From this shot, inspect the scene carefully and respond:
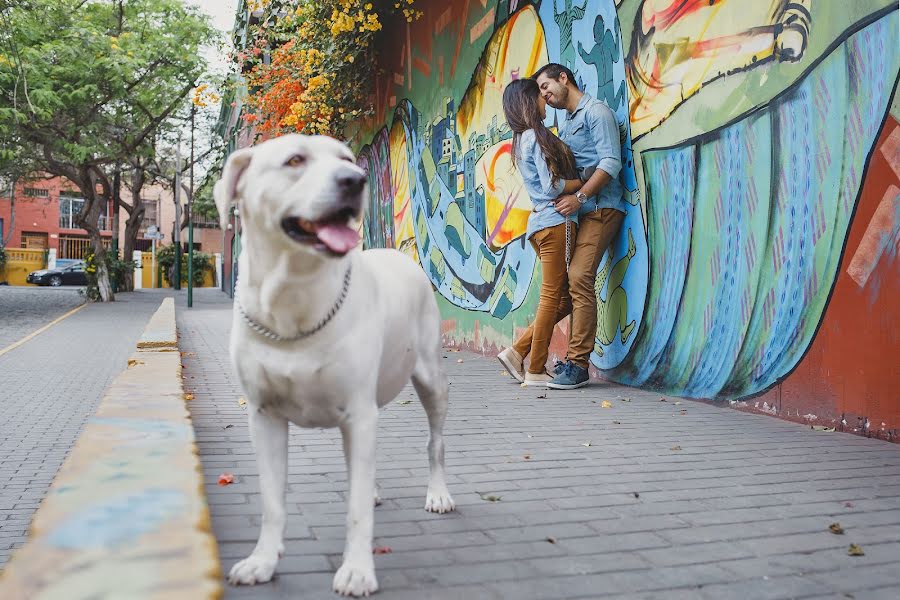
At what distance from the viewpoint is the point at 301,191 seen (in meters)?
2.31

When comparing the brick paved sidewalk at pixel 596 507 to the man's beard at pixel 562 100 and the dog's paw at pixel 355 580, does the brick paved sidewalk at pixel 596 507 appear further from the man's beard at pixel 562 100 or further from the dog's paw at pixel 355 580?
the man's beard at pixel 562 100

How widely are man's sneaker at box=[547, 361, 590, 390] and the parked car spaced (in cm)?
4347

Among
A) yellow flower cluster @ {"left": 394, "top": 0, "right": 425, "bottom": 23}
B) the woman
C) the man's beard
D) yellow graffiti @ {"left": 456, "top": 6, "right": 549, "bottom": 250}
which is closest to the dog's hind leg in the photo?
the woman

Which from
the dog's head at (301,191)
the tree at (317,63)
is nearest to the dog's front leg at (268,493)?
the dog's head at (301,191)

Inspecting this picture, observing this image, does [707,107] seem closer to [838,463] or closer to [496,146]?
[838,463]

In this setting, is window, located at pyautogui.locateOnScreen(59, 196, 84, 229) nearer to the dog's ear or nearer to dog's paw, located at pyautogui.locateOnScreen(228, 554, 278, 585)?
the dog's ear

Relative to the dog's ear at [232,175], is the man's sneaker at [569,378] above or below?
below

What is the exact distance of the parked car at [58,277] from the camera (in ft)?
144

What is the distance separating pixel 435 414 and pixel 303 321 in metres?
1.01

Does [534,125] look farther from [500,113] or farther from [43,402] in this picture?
[43,402]

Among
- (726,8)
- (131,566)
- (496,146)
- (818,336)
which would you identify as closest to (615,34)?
(726,8)

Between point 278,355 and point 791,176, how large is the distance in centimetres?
377

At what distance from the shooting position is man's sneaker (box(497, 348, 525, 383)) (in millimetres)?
6891

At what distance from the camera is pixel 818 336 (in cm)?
478
